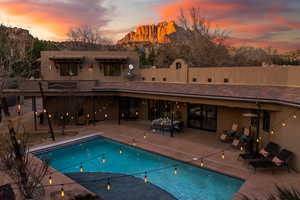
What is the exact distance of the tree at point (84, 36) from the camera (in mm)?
57625

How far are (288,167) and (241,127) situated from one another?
527 cm

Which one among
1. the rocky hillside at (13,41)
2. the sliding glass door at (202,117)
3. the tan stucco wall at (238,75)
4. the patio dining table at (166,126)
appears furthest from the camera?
the sliding glass door at (202,117)

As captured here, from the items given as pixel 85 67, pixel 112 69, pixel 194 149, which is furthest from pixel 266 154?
pixel 85 67

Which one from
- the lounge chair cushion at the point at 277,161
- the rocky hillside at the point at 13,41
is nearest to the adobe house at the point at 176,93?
the lounge chair cushion at the point at 277,161

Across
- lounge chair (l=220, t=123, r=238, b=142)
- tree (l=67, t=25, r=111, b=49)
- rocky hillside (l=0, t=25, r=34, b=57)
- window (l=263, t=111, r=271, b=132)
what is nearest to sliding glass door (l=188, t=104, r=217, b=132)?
lounge chair (l=220, t=123, r=238, b=142)

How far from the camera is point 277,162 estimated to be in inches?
371

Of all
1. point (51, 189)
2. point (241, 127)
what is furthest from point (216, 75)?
point (51, 189)

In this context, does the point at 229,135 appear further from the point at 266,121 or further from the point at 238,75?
the point at 238,75

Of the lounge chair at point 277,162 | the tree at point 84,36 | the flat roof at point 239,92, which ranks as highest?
the tree at point 84,36

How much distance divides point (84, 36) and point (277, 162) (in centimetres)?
5728

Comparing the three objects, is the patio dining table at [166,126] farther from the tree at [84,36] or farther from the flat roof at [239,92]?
the tree at [84,36]

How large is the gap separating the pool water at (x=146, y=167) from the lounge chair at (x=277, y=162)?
44.8 inches

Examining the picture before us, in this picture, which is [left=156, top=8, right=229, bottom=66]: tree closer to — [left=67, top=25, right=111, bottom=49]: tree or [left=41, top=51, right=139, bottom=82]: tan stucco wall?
[left=41, top=51, right=139, bottom=82]: tan stucco wall

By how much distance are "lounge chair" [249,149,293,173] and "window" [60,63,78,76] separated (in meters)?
17.8
